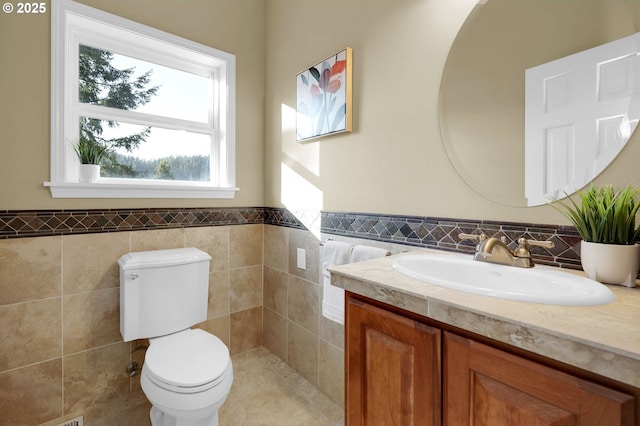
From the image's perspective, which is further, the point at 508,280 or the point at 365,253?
the point at 365,253

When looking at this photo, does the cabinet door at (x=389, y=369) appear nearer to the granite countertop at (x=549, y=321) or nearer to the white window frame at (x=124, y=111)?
the granite countertop at (x=549, y=321)

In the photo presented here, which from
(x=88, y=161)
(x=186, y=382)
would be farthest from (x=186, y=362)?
(x=88, y=161)

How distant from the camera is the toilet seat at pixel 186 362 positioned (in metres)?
1.23

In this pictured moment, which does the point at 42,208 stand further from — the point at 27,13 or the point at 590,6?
the point at 590,6

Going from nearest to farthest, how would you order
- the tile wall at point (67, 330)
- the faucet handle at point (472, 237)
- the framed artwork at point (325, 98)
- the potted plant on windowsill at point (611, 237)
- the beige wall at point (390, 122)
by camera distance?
the potted plant on windowsill at point (611, 237) → the faucet handle at point (472, 237) → the beige wall at point (390, 122) → the tile wall at point (67, 330) → the framed artwork at point (325, 98)

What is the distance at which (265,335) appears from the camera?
7.59 feet

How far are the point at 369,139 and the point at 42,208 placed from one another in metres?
1.68

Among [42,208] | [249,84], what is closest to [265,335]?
[42,208]

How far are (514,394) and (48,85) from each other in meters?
2.22

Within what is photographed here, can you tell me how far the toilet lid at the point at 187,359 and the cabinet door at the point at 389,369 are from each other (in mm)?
673

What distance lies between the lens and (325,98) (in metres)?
1.73

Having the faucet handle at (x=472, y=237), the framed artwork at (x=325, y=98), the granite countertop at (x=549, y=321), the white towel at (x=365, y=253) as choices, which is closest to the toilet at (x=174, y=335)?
the white towel at (x=365, y=253)

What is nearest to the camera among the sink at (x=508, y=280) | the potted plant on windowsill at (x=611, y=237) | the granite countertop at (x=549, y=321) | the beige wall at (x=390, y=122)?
the granite countertop at (x=549, y=321)

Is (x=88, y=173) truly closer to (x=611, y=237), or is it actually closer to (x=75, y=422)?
(x=75, y=422)
